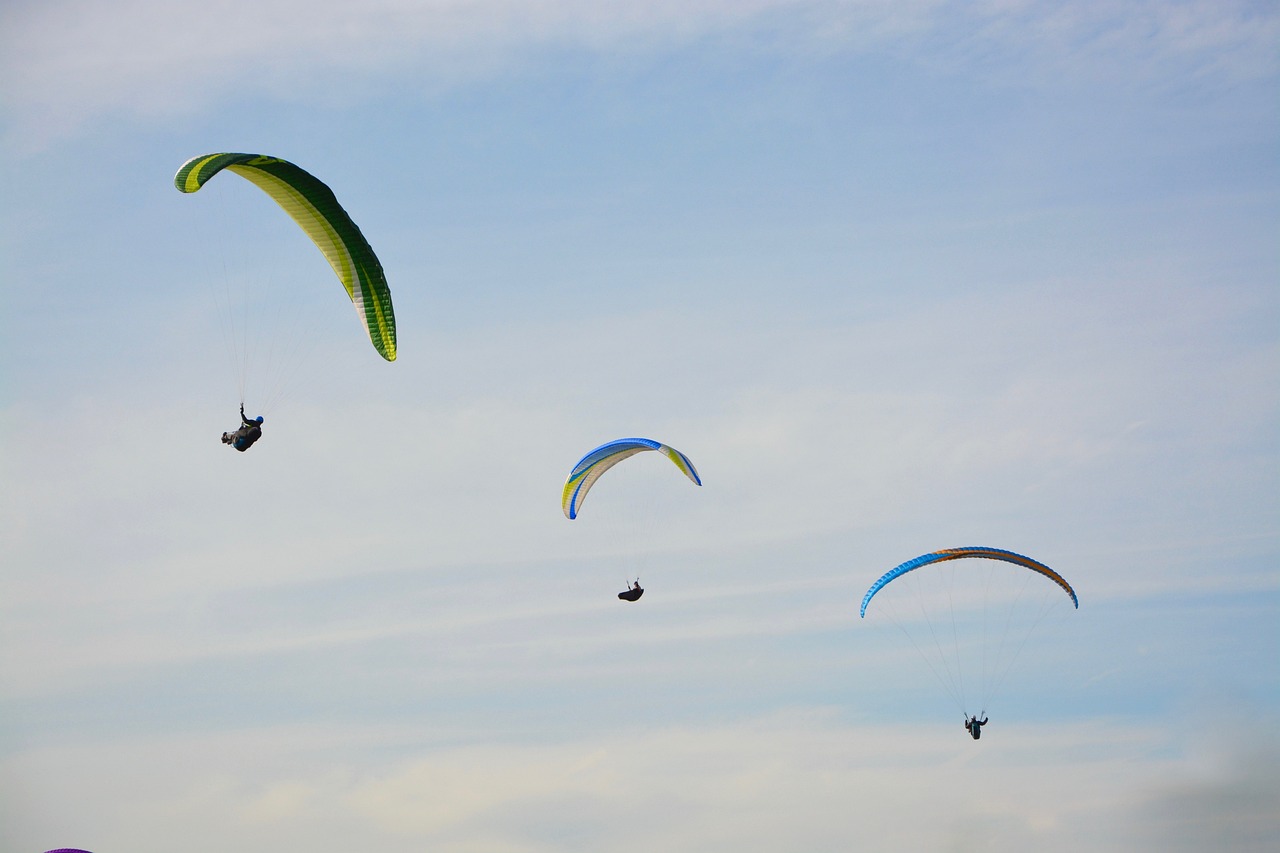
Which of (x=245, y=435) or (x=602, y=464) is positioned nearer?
(x=245, y=435)

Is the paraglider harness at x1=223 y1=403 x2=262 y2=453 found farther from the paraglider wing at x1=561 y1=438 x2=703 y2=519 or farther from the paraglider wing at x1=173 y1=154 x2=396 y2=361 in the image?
the paraglider wing at x1=561 y1=438 x2=703 y2=519

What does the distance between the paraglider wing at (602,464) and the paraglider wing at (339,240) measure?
29.3ft

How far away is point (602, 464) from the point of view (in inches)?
2426

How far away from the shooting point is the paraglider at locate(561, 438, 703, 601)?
57.3 m

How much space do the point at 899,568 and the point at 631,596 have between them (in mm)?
9164

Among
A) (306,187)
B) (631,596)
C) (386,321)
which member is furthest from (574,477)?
(306,187)

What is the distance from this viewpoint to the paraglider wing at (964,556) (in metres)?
57.7

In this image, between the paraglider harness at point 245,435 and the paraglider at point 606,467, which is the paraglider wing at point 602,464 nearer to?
the paraglider at point 606,467

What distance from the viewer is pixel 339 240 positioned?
2114 inches

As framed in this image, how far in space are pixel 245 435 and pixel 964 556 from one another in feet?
74.4

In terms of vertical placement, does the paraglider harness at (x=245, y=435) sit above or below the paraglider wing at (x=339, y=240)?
below

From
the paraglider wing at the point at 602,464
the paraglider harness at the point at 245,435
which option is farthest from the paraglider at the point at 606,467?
the paraglider harness at the point at 245,435

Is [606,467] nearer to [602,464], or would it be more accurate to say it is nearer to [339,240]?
[602,464]

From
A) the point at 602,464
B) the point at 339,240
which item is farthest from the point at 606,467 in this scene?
the point at 339,240
